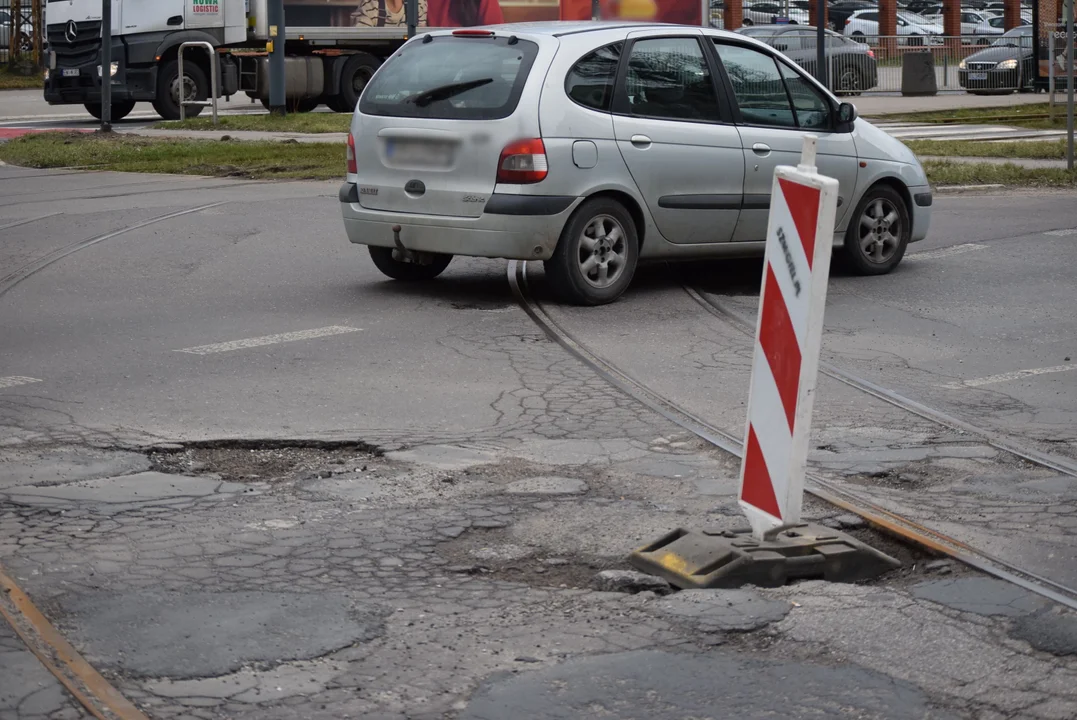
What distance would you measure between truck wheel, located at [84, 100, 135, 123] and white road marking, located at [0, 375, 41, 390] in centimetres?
2093

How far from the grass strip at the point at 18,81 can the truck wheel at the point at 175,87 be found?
1702cm

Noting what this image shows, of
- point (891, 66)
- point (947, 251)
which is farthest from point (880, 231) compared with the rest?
point (891, 66)

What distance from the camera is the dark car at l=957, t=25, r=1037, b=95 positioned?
3456 cm

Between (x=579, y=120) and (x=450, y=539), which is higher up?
(x=579, y=120)

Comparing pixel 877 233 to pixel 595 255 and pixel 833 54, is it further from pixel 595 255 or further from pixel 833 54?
pixel 833 54

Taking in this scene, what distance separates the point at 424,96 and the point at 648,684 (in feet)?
19.6

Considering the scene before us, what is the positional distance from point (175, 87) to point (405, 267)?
18.2 m

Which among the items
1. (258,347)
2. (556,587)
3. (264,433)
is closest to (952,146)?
(258,347)

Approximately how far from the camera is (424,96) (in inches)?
360

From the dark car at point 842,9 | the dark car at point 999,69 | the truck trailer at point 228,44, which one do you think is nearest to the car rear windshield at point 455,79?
the truck trailer at point 228,44

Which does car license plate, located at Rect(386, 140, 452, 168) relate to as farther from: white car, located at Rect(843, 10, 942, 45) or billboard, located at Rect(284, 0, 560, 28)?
white car, located at Rect(843, 10, 942, 45)

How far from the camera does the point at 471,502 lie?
5.26 meters

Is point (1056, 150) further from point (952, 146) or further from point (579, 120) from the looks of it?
point (579, 120)

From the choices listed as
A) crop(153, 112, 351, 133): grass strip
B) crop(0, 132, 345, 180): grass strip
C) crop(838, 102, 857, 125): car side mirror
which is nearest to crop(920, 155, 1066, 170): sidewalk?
crop(0, 132, 345, 180): grass strip
